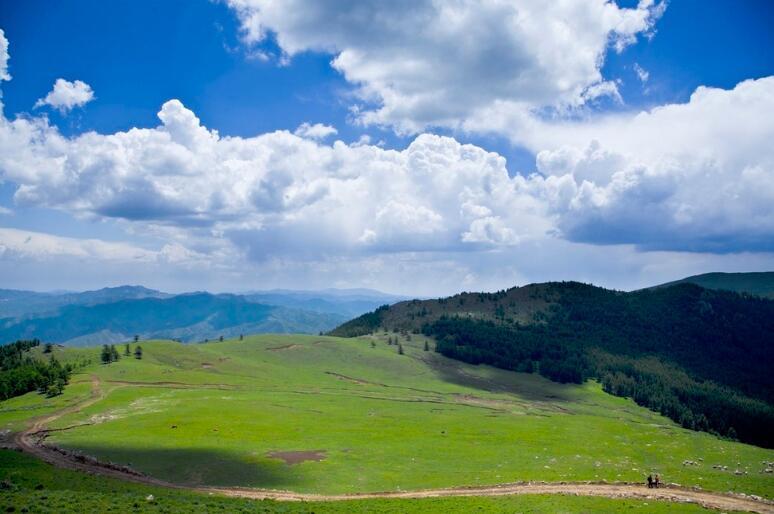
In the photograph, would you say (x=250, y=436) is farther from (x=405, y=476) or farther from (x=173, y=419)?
(x=405, y=476)

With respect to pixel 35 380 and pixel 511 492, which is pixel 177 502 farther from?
pixel 35 380

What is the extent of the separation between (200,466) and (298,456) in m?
15.7

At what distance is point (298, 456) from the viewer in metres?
80.6

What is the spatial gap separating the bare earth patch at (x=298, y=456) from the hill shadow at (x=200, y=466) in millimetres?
2169

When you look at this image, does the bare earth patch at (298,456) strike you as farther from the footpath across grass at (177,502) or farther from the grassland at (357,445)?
the footpath across grass at (177,502)

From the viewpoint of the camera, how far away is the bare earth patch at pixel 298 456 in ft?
255

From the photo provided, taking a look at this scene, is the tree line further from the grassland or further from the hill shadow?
the hill shadow

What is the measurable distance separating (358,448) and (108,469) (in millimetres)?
39392

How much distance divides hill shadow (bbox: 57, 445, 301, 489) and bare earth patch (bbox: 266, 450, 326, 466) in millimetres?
2169

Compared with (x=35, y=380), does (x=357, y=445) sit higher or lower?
lower

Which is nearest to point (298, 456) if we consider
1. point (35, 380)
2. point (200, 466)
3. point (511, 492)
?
→ point (200, 466)

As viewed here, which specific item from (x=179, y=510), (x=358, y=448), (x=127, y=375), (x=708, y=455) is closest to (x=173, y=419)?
(x=358, y=448)

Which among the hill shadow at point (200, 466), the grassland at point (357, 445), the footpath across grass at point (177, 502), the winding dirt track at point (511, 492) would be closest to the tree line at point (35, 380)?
the grassland at point (357, 445)

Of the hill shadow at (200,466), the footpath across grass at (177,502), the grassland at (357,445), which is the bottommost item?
the grassland at (357,445)
